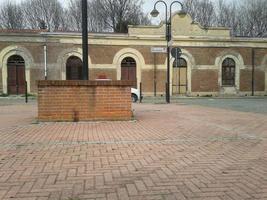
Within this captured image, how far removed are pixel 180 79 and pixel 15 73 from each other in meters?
13.9

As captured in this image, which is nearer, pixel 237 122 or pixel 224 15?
pixel 237 122

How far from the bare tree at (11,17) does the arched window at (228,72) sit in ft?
107

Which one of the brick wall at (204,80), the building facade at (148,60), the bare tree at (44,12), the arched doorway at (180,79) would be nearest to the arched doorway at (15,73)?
the building facade at (148,60)

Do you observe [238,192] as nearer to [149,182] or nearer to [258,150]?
[149,182]

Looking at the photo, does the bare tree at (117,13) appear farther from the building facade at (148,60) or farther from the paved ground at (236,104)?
the paved ground at (236,104)

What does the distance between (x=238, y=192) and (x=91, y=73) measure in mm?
28763

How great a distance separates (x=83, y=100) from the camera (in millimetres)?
11492

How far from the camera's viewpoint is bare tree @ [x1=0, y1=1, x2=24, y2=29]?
56625 millimetres

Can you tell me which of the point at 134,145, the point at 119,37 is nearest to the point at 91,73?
the point at 119,37

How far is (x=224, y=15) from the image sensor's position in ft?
194

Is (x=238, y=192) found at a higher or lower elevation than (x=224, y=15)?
lower

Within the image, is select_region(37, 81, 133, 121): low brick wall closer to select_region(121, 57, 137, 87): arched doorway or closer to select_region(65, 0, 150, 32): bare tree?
select_region(121, 57, 137, 87): arched doorway

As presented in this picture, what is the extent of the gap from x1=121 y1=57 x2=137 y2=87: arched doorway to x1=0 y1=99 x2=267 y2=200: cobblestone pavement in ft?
77.7

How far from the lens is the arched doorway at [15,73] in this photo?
32.0 m
